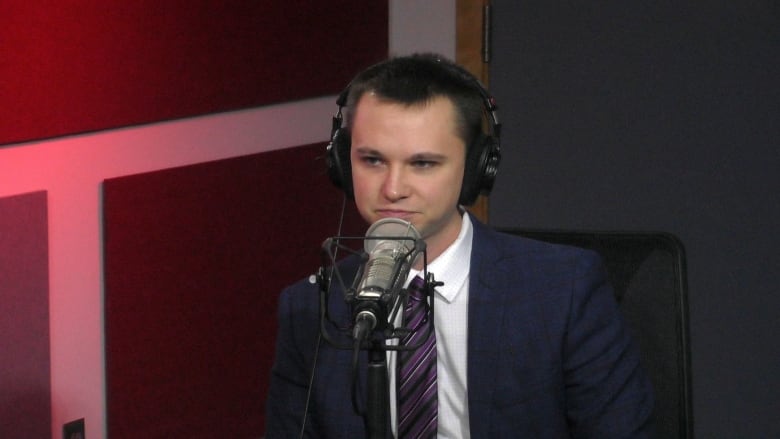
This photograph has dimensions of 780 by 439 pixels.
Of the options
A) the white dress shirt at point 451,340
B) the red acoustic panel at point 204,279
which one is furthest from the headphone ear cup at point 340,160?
the red acoustic panel at point 204,279

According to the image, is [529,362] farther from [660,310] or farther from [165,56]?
[165,56]

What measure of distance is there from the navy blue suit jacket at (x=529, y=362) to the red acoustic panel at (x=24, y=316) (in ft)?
2.27

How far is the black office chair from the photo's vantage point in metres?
1.65

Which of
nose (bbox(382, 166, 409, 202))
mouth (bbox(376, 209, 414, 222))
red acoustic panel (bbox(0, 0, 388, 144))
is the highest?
red acoustic panel (bbox(0, 0, 388, 144))

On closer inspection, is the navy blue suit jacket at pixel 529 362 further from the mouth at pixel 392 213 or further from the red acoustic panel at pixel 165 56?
the red acoustic panel at pixel 165 56

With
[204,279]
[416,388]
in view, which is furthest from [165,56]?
[416,388]

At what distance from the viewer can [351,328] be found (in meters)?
1.02

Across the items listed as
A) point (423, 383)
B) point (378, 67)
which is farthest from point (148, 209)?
point (423, 383)

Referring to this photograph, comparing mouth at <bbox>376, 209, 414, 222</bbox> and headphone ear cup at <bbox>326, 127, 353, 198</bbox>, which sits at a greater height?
headphone ear cup at <bbox>326, 127, 353, 198</bbox>

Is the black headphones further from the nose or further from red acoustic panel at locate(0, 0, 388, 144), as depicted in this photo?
red acoustic panel at locate(0, 0, 388, 144)

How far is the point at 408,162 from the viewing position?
1503mm

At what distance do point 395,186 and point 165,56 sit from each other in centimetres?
104

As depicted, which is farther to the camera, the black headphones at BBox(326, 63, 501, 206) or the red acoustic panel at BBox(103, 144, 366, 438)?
the red acoustic panel at BBox(103, 144, 366, 438)

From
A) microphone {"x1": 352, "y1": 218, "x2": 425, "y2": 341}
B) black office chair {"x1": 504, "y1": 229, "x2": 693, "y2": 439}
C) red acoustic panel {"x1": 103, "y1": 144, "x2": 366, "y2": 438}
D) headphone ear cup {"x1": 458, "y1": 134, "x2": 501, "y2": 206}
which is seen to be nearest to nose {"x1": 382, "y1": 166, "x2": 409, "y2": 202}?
headphone ear cup {"x1": 458, "y1": 134, "x2": 501, "y2": 206}
